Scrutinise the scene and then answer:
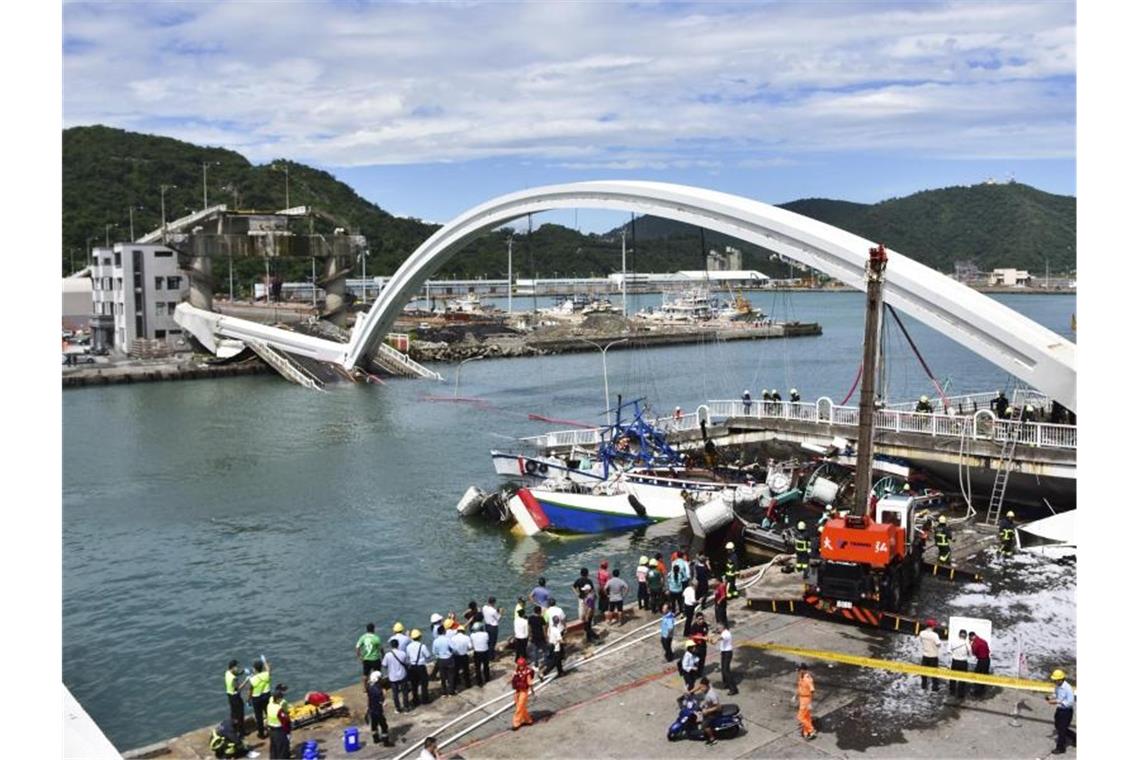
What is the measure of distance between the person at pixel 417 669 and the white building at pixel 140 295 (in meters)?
56.2

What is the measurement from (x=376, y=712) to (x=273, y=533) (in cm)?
1365

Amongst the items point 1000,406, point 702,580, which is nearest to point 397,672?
point 702,580

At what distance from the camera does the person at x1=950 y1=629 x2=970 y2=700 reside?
35.6 ft

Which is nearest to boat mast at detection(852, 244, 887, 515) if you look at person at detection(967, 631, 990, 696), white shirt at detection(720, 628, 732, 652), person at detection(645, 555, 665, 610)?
person at detection(645, 555, 665, 610)

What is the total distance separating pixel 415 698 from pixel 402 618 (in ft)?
19.5

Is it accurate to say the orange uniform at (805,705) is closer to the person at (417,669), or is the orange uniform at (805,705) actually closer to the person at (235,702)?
the person at (417,669)

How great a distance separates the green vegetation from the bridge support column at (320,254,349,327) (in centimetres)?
1049

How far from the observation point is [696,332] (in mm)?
84250

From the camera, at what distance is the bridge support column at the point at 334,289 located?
66000mm

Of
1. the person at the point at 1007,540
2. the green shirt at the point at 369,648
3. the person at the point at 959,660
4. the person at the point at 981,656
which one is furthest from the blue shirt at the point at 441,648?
the person at the point at 1007,540

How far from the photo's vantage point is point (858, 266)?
2044 cm

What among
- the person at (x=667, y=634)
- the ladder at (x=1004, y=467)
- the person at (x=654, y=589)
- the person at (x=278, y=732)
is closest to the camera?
the person at (x=278, y=732)

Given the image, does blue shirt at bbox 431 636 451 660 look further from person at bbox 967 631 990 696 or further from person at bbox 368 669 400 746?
person at bbox 967 631 990 696

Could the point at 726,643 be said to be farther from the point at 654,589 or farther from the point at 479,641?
the point at 654,589
